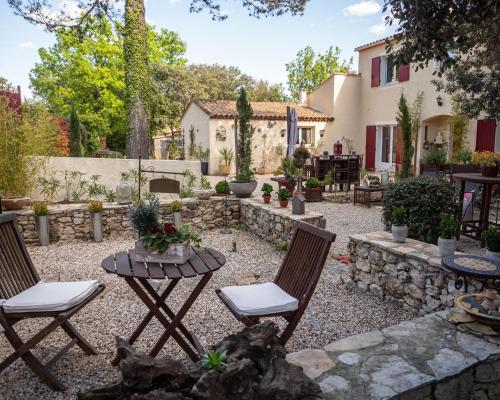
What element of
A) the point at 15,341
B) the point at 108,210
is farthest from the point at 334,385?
the point at 108,210

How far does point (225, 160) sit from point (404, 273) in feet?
41.4

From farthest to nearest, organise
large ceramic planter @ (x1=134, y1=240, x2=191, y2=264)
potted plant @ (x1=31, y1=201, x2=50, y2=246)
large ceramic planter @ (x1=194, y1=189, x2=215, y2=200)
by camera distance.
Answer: large ceramic planter @ (x1=194, y1=189, x2=215, y2=200), potted plant @ (x1=31, y1=201, x2=50, y2=246), large ceramic planter @ (x1=134, y1=240, x2=191, y2=264)

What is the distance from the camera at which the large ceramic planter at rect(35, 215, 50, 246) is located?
6.16 meters

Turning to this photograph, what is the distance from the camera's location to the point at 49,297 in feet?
8.64

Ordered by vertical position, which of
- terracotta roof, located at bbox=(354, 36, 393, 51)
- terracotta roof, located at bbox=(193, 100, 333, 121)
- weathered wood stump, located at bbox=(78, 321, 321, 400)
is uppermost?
terracotta roof, located at bbox=(354, 36, 393, 51)

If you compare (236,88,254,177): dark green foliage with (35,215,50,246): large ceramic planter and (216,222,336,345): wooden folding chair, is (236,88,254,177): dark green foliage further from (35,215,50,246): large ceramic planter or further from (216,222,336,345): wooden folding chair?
(216,222,336,345): wooden folding chair

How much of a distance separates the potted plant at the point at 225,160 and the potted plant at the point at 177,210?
878cm

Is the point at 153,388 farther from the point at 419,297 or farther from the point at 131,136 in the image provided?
the point at 131,136

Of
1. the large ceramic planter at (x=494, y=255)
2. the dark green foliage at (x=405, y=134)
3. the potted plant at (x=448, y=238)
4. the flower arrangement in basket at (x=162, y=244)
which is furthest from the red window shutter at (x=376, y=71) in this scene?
the flower arrangement in basket at (x=162, y=244)

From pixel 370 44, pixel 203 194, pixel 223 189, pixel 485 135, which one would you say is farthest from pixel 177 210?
pixel 370 44

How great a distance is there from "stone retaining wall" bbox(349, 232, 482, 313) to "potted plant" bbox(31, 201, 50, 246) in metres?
4.84

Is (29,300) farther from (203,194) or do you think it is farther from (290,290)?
(203,194)

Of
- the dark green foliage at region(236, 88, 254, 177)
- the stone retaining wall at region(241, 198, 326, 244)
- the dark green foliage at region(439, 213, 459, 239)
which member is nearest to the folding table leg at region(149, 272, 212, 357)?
the dark green foliage at region(439, 213, 459, 239)

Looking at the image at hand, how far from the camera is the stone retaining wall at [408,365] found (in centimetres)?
189
